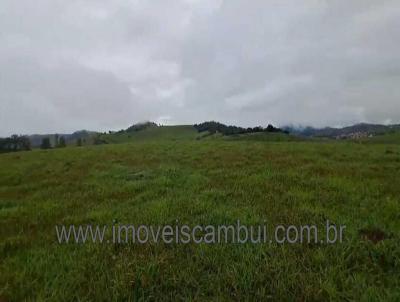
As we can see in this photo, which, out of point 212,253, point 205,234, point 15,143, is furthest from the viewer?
point 15,143

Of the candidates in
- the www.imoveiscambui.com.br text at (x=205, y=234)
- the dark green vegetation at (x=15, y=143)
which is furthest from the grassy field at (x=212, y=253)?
the dark green vegetation at (x=15, y=143)

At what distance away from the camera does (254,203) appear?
773 cm

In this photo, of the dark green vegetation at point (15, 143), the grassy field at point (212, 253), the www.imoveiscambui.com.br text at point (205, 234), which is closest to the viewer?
the grassy field at point (212, 253)

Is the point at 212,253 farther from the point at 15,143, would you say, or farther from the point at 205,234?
the point at 15,143

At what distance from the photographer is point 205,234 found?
19.2 feet

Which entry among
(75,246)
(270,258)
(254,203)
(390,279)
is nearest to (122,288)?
(75,246)

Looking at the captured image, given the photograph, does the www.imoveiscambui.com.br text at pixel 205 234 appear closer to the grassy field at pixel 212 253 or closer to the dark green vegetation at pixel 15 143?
the grassy field at pixel 212 253

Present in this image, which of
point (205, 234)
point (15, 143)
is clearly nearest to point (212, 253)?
A: point (205, 234)

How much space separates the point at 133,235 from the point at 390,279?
4548 millimetres

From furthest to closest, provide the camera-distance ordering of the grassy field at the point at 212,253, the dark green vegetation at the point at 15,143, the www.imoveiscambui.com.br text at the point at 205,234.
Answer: the dark green vegetation at the point at 15,143 < the www.imoveiscambui.com.br text at the point at 205,234 < the grassy field at the point at 212,253

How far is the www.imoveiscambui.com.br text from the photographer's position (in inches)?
218

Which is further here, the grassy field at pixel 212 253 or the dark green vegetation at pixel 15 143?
the dark green vegetation at pixel 15 143

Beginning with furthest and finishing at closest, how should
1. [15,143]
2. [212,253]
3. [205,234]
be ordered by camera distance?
[15,143] < [205,234] < [212,253]

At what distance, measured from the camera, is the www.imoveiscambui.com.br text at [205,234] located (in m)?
5.53
